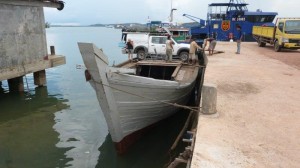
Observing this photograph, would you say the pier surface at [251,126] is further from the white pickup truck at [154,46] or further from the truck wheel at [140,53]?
the truck wheel at [140,53]

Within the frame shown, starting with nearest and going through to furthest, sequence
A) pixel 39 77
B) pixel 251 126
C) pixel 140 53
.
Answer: pixel 251 126
pixel 140 53
pixel 39 77

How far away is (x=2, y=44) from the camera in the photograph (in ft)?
46.1

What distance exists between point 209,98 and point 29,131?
24.8 feet

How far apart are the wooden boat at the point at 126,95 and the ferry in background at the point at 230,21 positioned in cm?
2244

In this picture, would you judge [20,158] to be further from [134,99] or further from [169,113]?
[169,113]

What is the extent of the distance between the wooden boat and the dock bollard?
0.82 metres

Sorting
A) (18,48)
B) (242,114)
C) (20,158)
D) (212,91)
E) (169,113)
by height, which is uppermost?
(18,48)

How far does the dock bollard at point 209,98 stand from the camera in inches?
286

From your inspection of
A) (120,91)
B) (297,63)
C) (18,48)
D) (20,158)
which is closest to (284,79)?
(297,63)

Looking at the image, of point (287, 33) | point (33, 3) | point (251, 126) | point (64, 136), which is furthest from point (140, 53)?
point (251, 126)

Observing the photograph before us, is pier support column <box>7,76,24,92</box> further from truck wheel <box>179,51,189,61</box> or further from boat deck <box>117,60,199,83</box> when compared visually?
truck wheel <box>179,51,189,61</box>

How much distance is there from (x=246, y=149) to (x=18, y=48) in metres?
12.8

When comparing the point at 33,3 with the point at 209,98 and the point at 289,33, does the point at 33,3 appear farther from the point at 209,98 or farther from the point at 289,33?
the point at 289,33

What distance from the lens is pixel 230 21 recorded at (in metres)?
32.1
